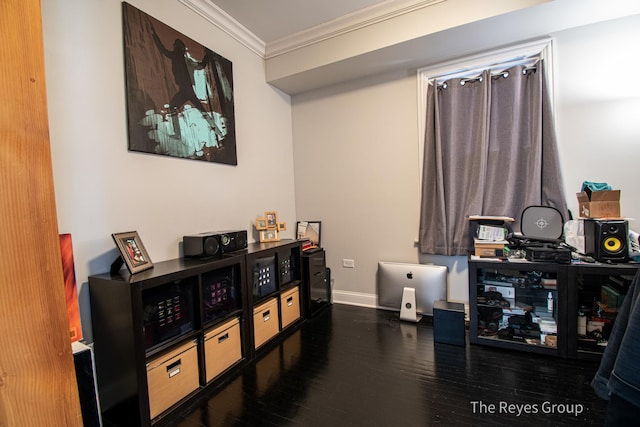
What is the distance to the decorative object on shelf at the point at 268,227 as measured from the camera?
2.80 m

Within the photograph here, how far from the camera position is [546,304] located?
2.21 meters

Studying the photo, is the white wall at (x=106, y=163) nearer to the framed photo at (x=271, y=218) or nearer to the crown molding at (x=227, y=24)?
the crown molding at (x=227, y=24)

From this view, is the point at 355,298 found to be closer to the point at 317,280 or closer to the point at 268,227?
the point at 317,280

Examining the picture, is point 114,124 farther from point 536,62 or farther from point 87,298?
point 536,62

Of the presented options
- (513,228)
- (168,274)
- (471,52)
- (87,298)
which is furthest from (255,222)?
(471,52)

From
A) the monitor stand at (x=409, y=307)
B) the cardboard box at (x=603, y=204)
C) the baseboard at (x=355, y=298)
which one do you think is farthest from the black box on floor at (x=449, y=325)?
the cardboard box at (x=603, y=204)

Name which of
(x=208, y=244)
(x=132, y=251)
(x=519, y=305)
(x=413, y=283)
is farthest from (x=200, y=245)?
(x=519, y=305)

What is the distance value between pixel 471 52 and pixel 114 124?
3.08 meters

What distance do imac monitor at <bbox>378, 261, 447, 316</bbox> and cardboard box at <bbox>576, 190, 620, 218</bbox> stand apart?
47.3 inches

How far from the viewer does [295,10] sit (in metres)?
2.46

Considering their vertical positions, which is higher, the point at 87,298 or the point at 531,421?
the point at 87,298

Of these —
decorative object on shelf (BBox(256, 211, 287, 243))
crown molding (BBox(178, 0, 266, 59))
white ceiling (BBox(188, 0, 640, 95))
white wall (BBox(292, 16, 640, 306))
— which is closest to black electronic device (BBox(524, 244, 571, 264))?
white wall (BBox(292, 16, 640, 306))

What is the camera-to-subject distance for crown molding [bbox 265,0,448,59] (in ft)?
7.80

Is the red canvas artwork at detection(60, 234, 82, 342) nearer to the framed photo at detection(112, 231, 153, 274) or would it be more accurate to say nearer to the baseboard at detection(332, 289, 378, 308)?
the framed photo at detection(112, 231, 153, 274)
